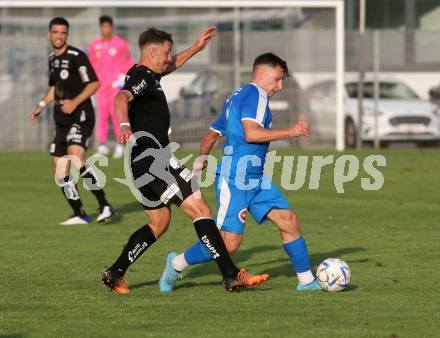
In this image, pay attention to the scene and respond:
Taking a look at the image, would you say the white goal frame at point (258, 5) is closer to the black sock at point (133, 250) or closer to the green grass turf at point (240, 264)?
the green grass turf at point (240, 264)

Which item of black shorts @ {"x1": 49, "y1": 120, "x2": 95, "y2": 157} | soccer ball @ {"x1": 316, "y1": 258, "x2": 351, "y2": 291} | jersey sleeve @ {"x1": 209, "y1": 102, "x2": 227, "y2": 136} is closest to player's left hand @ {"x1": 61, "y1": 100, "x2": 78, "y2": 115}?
black shorts @ {"x1": 49, "y1": 120, "x2": 95, "y2": 157}

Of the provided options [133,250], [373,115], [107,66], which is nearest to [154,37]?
[133,250]

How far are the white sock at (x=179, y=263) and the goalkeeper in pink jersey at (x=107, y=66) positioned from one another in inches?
540

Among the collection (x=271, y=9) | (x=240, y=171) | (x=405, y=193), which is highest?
(x=271, y=9)

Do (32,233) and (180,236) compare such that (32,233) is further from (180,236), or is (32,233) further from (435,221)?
(435,221)

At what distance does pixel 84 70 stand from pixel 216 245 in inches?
232

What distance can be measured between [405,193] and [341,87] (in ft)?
25.7

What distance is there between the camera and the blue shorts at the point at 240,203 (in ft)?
33.7

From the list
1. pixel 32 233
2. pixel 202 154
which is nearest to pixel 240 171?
pixel 202 154

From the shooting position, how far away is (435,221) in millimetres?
15867

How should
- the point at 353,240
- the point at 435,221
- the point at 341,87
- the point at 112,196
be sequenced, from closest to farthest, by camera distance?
the point at 353,240, the point at 435,221, the point at 112,196, the point at 341,87

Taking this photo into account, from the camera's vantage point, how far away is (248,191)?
33.8ft

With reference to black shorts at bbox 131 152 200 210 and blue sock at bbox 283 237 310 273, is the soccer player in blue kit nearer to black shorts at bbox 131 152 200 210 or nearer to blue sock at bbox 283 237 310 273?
blue sock at bbox 283 237 310 273

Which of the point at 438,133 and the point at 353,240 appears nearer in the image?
the point at 353,240
